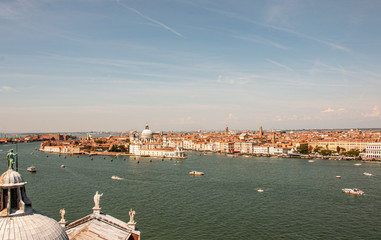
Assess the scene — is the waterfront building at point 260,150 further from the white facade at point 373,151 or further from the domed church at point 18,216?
the domed church at point 18,216

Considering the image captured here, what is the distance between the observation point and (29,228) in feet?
9.07

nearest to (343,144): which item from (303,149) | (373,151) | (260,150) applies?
(303,149)

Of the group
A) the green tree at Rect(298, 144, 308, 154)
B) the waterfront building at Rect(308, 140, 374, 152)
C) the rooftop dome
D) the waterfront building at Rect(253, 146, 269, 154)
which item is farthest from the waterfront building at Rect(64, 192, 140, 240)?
the green tree at Rect(298, 144, 308, 154)

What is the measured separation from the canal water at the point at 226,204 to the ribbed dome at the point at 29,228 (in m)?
6.43

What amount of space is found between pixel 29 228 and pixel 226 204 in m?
11.0

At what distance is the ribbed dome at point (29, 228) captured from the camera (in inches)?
105

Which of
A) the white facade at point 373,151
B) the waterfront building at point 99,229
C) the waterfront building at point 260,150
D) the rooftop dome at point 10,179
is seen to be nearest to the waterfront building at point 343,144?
the white facade at point 373,151

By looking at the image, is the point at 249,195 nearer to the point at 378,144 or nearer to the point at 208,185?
the point at 208,185

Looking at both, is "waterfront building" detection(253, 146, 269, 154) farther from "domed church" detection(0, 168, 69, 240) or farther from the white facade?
"domed church" detection(0, 168, 69, 240)

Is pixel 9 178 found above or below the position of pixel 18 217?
above

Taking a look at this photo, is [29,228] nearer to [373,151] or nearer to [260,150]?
[373,151]

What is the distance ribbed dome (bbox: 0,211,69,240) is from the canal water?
6.43 m

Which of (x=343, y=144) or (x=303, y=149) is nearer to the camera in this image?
(x=343, y=144)

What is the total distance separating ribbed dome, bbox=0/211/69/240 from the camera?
105 inches
